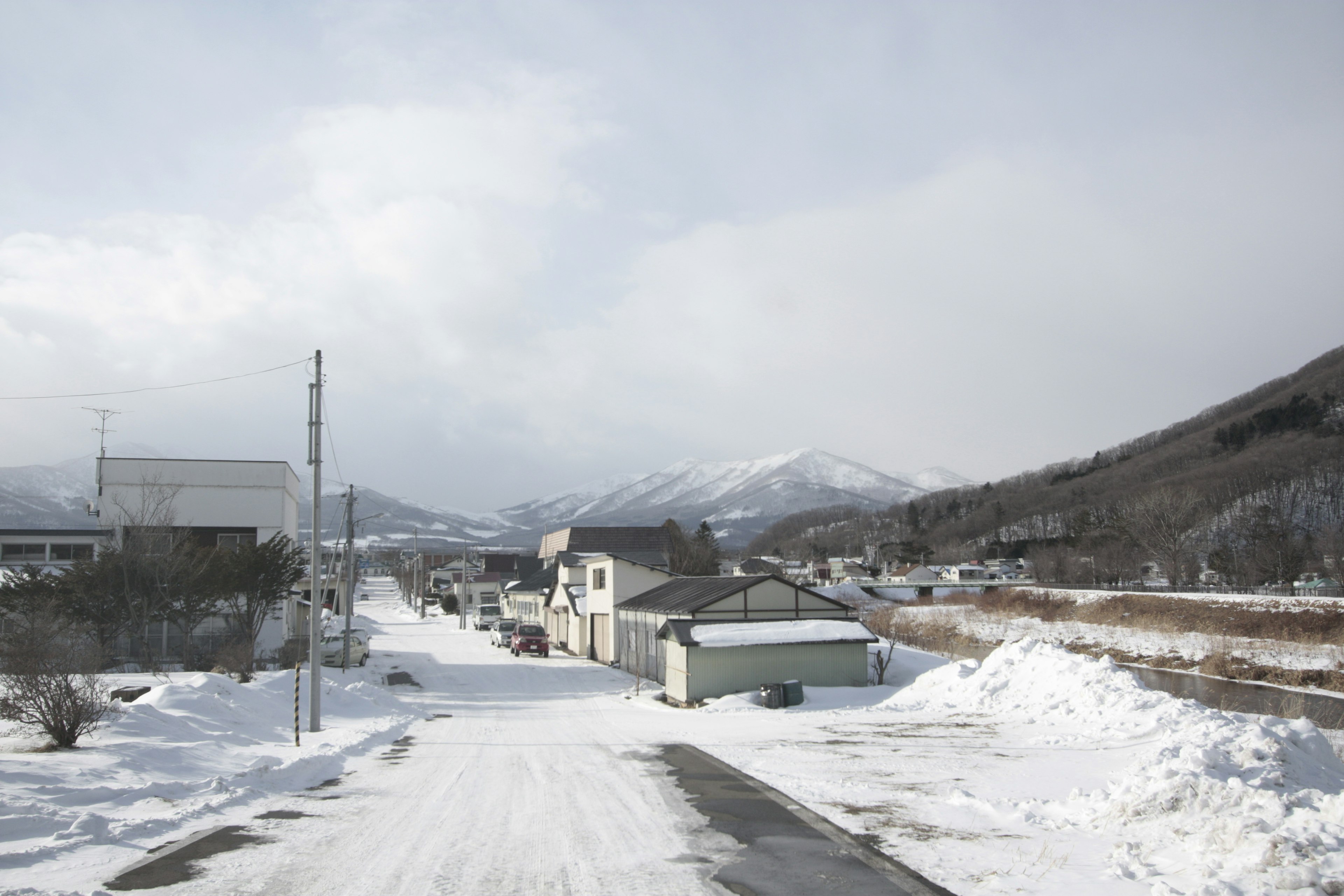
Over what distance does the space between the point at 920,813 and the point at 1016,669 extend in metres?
13.6

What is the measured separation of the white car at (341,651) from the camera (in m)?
38.5

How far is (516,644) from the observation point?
152 ft

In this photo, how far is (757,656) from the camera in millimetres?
27000

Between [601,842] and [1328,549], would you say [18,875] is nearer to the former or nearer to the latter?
[601,842]

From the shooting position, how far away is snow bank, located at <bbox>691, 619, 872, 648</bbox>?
26.9m

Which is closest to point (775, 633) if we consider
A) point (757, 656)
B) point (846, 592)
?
point (757, 656)

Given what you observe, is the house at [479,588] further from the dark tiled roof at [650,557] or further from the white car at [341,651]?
the white car at [341,651]

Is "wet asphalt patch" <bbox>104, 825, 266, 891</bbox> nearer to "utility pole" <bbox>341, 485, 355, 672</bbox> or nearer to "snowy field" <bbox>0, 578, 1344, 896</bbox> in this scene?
"snowy field" <bbox>0, 578, 1344, 896</bbox>

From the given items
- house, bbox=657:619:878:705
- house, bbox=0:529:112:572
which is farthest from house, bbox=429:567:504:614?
house, bbox=657:619:878:705

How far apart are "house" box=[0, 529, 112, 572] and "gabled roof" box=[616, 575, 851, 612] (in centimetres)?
2486

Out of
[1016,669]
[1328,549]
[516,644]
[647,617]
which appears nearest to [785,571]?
[1328,549]

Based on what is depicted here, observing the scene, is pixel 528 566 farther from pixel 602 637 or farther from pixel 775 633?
pixel 775 633

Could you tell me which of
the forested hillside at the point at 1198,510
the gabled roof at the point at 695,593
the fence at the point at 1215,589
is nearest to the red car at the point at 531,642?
the gabled roof at the point at 695,593

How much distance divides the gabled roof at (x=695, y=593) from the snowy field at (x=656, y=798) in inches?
355
